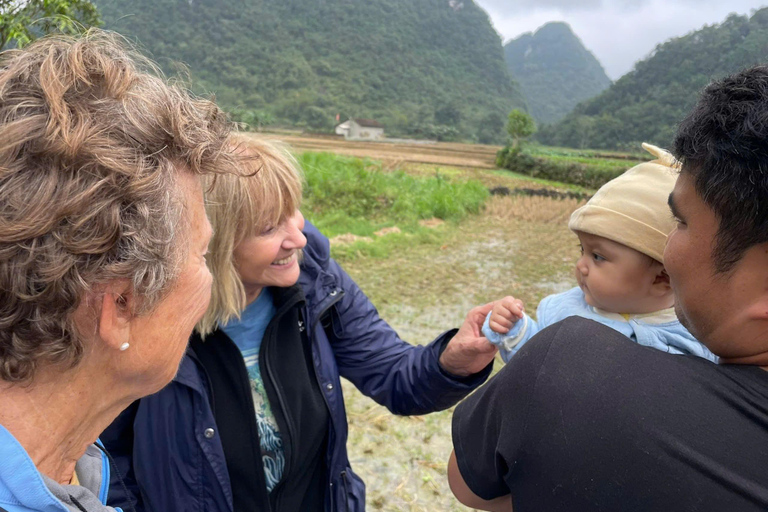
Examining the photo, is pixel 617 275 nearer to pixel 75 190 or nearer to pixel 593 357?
pixel 593 357

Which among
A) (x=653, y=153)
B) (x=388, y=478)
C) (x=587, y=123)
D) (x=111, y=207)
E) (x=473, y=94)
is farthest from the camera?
(x=473, y=94)

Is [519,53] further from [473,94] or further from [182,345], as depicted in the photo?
[182,345]

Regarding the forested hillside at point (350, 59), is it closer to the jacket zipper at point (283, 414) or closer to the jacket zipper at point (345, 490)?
the jacket zipper at point (283, 414)

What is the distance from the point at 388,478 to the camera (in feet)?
11.4

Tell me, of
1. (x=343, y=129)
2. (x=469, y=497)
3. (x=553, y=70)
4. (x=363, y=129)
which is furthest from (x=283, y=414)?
(x=553, y=70)

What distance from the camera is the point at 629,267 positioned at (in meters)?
1.53

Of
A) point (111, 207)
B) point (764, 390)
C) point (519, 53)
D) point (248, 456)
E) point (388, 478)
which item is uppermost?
point (519, 53)

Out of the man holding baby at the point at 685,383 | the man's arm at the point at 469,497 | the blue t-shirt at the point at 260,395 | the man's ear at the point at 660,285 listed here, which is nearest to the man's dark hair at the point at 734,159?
the man holding baby at the point at 685,383

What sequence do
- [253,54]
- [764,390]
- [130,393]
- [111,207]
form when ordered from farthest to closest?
1. [253,54]
2. [130,393]
3. [111,207]
4. [764,390]

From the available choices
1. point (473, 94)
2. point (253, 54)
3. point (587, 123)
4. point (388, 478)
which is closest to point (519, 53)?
point (473, 94)

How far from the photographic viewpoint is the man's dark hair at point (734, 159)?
688 millimetres

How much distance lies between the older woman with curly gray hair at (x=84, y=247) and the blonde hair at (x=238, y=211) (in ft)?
1.67

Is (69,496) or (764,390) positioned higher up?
(764,390)

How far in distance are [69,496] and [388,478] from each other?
300cm
